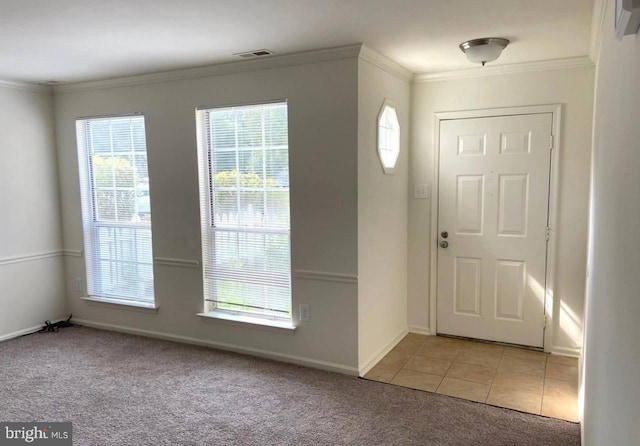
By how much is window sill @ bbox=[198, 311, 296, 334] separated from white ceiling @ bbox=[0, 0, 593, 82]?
6.65ft

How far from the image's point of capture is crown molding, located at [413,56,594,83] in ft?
11.6

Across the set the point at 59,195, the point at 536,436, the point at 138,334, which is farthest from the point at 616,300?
the point at 59,195

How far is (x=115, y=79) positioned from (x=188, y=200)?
1288 millimetres

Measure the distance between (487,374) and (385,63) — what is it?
242 cm

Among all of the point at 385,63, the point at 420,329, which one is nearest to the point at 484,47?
the point at 385,63

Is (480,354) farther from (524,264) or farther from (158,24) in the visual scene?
(158,24)

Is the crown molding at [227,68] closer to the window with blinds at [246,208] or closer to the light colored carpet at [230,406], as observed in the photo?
the window with blinds at [246,208]

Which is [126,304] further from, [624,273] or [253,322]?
[624,273]

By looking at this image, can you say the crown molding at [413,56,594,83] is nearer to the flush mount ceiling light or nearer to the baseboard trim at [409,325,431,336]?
the flush mount ceiling light

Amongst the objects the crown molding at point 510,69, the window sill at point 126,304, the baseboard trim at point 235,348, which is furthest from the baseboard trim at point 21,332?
the crown molding at point 510,69

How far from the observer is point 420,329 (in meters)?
4.34

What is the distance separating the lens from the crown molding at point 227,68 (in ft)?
10.6

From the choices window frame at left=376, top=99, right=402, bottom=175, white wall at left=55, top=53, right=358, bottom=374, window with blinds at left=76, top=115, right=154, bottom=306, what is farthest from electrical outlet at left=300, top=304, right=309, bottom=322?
window with blinds at left=76, top=115, right=154, bottom=306

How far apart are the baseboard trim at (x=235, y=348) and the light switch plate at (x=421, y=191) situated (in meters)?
1.65
